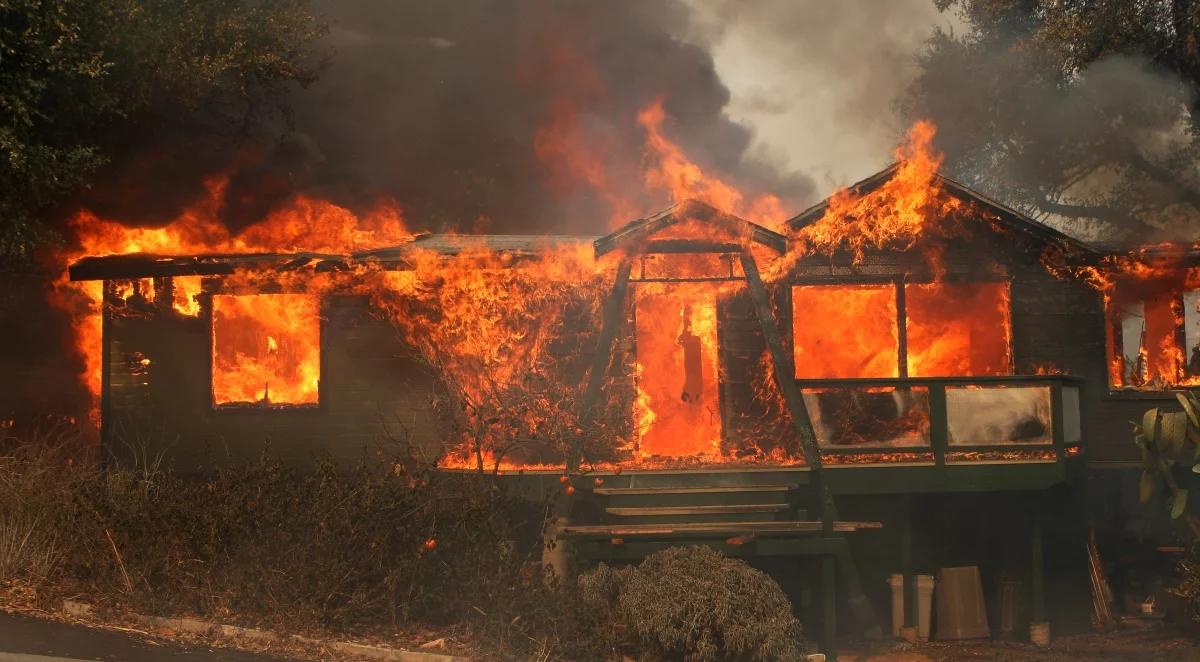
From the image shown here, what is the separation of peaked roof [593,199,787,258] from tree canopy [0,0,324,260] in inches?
234

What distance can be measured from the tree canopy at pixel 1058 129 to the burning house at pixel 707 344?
10952 mm

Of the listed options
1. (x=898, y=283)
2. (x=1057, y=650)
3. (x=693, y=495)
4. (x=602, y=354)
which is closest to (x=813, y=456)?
(x=693, y=495)

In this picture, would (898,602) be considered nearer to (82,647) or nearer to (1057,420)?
(1057,420)

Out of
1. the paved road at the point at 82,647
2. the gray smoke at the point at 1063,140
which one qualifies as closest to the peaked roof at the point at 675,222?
the paved road at the point at 82,647

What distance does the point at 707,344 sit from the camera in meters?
15.5

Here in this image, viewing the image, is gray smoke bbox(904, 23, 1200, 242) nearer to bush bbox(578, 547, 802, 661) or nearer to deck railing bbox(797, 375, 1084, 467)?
deck railing bbox(797, 375, 1084, 467)

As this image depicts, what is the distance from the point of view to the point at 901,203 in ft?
49.0

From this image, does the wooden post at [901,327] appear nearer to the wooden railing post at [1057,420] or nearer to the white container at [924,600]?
the wooden railing post at [1057,420]

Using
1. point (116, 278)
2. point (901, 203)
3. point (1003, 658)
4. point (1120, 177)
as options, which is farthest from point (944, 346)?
point (1120, 177)

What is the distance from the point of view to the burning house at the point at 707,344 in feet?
42.5

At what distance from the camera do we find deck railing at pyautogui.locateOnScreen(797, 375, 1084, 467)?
41.7 feet

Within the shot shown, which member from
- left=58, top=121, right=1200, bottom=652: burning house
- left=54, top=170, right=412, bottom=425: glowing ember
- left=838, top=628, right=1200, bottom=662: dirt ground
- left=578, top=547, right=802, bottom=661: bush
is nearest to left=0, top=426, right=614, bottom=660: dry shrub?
left=578, top=547, right=802, bottom=661: bush

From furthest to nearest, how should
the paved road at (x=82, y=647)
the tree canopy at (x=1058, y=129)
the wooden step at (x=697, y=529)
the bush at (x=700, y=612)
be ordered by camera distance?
the tree canopy at (x=1058, y=129)
the wooden step at (x=697, y=529)
the bush at (x=700, y=612)
the paved road at (x=82, y=647)

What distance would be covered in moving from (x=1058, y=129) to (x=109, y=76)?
24.8 m
